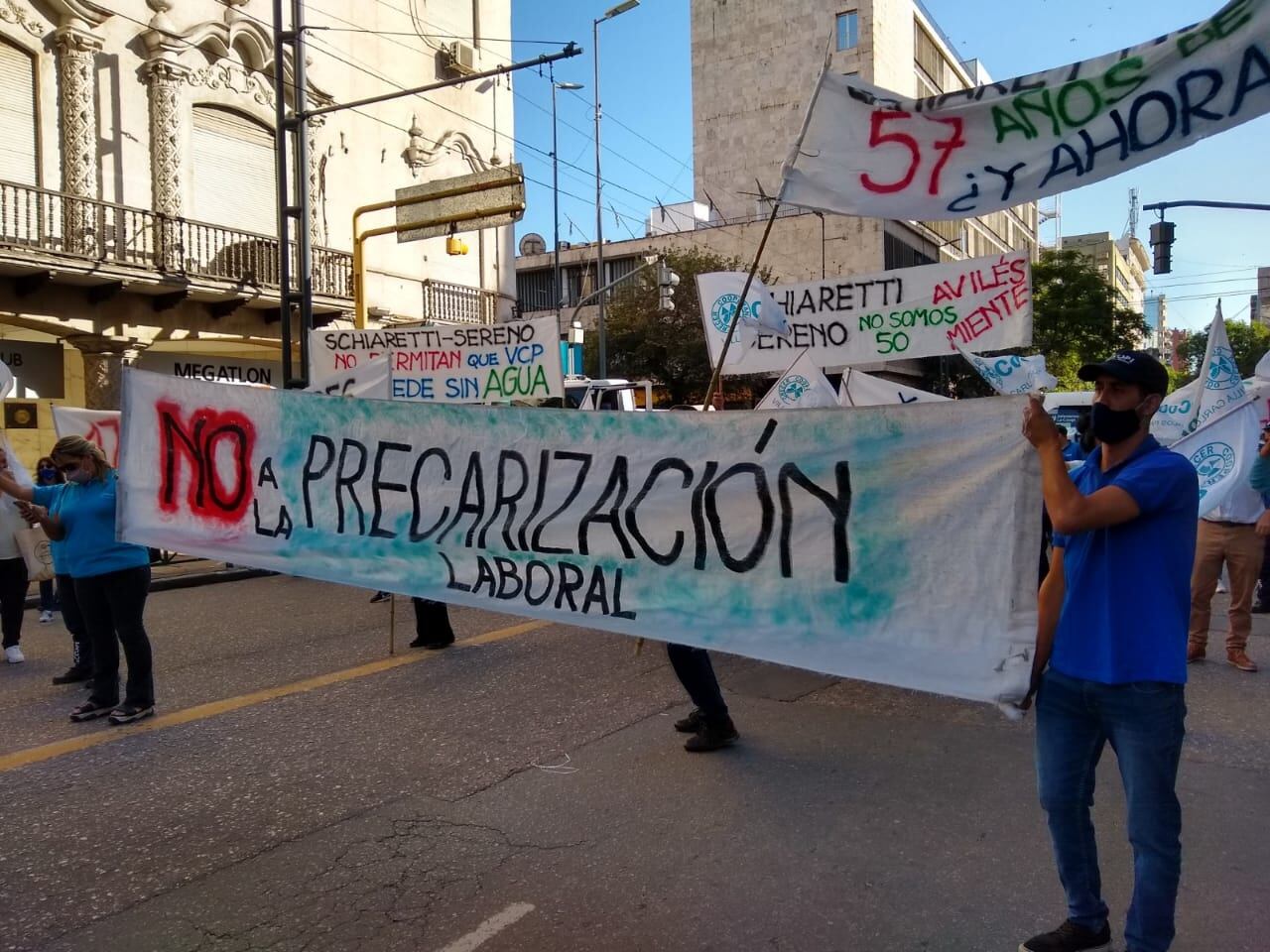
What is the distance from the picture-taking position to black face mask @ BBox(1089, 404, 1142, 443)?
2844 millimetres

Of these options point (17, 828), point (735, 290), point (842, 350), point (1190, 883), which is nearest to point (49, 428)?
point (735, 290)

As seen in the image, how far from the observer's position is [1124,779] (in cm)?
283

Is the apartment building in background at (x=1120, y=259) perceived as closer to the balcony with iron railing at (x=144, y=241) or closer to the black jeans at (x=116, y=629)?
the balcony with iron railing at (x=144, y=241)

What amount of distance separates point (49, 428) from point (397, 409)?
1508 cm

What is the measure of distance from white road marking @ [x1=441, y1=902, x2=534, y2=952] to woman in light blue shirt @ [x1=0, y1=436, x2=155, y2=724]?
3.28 meters

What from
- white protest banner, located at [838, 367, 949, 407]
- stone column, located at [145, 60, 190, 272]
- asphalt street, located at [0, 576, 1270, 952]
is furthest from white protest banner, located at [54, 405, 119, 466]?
stone column, located at [145, 60, 190, 272]

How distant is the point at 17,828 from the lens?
427 cm

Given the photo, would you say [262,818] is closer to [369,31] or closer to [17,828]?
[17,828]

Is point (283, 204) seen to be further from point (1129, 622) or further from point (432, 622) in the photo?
point (1129, 622)

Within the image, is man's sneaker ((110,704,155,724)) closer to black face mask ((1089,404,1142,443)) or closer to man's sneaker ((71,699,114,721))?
man's sneaker ((71,699,114,721))

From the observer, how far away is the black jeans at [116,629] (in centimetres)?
574

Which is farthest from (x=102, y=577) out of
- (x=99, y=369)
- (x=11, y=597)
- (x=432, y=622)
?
(x=99, y=369)

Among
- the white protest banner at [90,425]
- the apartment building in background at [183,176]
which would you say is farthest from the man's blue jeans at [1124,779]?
the apartment building in background at [183,176]

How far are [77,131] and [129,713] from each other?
14.4 metres
